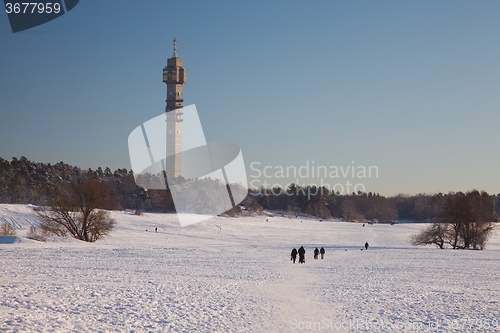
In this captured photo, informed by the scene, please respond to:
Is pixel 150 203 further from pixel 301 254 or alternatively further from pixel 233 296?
pixel 233 296

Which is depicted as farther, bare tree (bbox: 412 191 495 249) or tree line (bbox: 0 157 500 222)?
tree line (bbox: 0 157 500 222)

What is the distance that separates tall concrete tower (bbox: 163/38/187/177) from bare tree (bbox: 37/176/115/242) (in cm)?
9197

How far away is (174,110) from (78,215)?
100901mm

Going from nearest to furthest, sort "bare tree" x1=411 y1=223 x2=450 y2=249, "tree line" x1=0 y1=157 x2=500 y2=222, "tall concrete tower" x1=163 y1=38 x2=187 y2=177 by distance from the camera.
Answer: "bare tree" x1=411 y1=223 x2=450 y2=249, "tree line" x1=0 y1=157 x2=500 y2=222, "tall concrete tower" x1=163 y1=38 x2=187 y2=177

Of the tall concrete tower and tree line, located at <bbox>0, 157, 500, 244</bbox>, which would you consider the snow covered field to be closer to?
tree line, located at <bbox>0, 157, 500, 244</bbox>

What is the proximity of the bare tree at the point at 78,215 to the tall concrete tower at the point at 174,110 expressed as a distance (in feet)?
302

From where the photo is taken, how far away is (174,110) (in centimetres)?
14338

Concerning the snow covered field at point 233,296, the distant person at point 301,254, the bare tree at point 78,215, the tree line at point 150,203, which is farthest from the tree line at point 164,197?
the snow covered field at point 233,296

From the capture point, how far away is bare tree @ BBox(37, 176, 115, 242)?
4331cm

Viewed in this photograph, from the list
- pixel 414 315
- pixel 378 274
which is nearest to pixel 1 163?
pixel 378 274

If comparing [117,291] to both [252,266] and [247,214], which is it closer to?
[252,266]

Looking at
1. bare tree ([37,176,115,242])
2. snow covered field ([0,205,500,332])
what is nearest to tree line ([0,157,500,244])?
bare tree ([37,176,115,242])

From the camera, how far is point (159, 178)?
13338 cm

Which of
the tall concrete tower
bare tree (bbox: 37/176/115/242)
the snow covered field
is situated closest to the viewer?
the snow covered field
